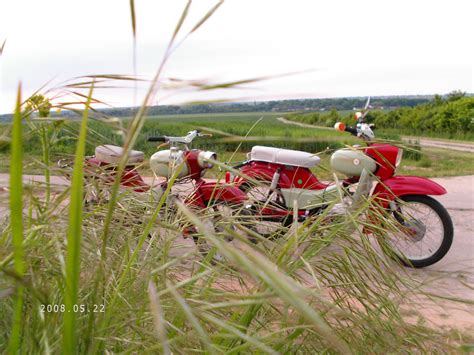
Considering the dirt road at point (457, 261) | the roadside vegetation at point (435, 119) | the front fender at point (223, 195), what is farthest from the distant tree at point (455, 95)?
the front fender at point (223, 195)

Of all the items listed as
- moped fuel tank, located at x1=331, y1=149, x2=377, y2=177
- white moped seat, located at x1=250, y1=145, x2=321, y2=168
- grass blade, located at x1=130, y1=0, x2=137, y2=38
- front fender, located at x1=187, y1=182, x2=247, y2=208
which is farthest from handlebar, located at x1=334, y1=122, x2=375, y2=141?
grass blade, located at x1=130, y1=0, x2=137, y2=38

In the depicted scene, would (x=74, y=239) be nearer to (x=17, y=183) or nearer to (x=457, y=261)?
(x=17, y=183)

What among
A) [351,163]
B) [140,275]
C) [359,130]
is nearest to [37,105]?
[140,275]

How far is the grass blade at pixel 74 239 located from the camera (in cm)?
60

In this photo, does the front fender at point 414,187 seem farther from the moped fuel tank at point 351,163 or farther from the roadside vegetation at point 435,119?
the roadside vegetation at point 435,119

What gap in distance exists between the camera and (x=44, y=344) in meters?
0.76

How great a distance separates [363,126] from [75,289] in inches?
118

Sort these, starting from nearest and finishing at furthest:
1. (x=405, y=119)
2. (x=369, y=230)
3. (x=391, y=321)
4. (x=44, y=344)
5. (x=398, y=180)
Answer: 1. (x=44, y=344)
2. (x=391, y=321)
3. (x=369, y=230)
4. (x=398, y=180)
5. (x=405, y=119)

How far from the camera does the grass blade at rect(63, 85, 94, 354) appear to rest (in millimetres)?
603

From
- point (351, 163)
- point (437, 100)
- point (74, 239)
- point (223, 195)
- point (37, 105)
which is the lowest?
point (437, 100)

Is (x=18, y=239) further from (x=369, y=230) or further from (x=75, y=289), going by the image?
(x=369, y=230)

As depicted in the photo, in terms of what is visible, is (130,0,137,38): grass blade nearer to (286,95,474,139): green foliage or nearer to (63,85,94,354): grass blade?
(63,85,94,354): grass blade

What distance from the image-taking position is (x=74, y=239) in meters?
0.60

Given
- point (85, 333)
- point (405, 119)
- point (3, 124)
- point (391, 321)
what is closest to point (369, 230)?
point (391, 321)
